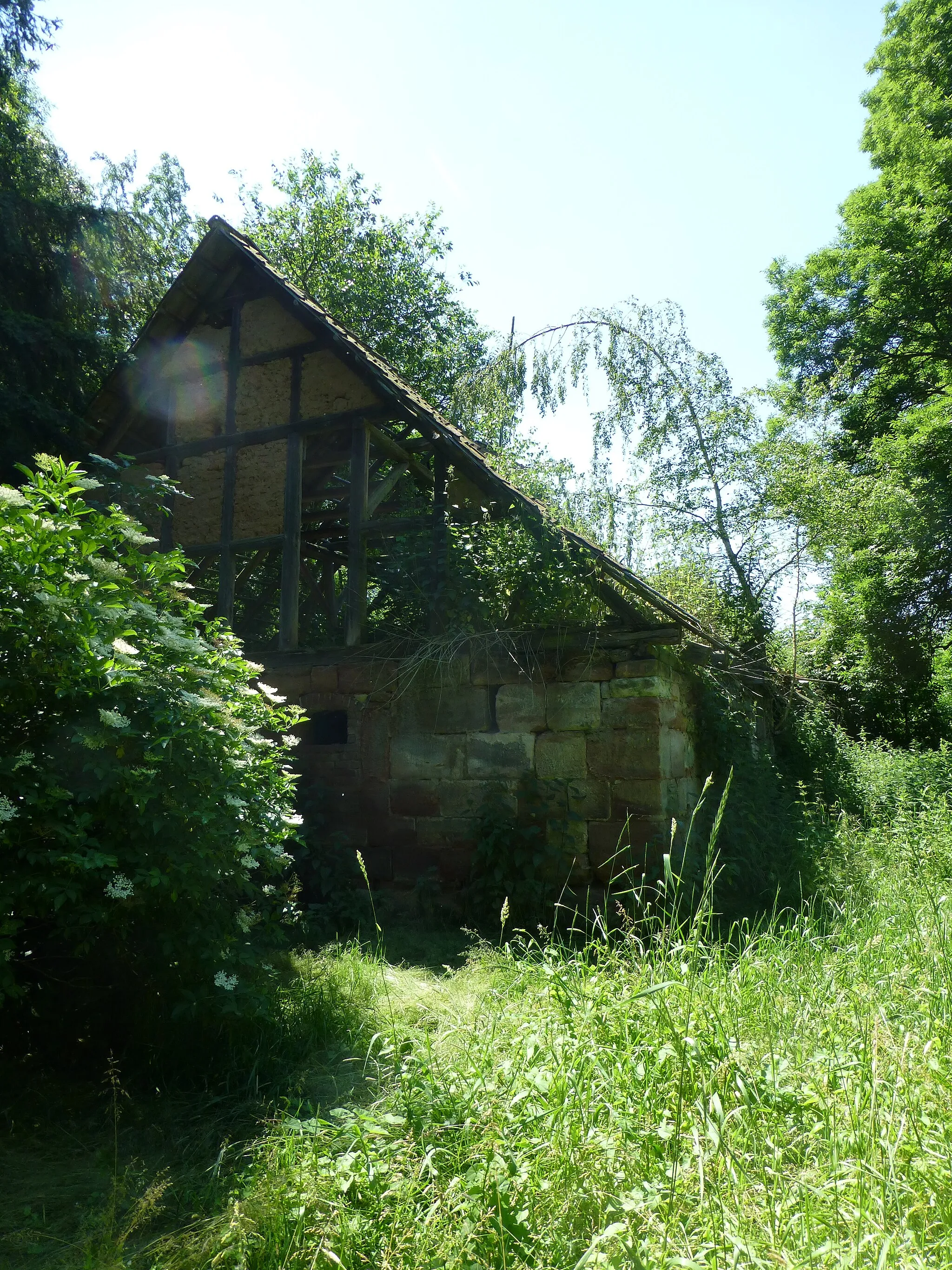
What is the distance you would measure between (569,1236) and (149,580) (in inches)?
111

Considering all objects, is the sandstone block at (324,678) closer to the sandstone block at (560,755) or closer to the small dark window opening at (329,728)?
the small dark window opening at (329,728)

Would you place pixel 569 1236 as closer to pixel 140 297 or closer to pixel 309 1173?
pixel 309 1173

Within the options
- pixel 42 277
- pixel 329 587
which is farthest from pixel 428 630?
pixel 42 277

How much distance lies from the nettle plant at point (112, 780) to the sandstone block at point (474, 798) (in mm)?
2655

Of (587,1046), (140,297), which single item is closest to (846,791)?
(587,1046)

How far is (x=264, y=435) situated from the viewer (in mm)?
8453

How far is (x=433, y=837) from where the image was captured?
6531 mm

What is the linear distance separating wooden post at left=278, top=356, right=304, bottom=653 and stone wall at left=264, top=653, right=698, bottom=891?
1.53ft

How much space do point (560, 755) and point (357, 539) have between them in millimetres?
2701

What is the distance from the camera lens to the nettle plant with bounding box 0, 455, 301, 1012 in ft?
9.82

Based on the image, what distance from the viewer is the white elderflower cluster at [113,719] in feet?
9.53

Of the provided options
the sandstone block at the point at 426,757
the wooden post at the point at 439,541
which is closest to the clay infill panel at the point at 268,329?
the wooden post at the point at 439,541

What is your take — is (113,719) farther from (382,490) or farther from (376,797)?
(382,490)

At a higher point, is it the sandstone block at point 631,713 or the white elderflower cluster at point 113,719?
the sandstone block at point 631,713
